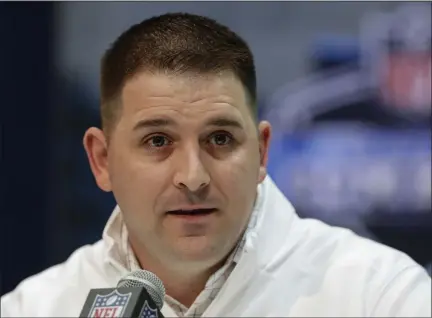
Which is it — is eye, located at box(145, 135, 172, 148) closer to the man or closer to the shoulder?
the man

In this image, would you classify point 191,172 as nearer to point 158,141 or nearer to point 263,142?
point 158,141

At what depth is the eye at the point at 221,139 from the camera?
932 mm

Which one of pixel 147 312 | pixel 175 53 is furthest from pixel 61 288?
pixel 147 312

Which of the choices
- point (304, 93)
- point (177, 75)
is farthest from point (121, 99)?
point (304, 93)

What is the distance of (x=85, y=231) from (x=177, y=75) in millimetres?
747

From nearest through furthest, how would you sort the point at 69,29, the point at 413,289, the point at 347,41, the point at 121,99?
the point at 121,99, the point at 413,289, the point at 69,29, the point at 347,41

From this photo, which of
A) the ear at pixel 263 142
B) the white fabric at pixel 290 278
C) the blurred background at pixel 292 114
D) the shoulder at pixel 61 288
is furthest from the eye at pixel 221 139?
the blurred background at pixel 292 114

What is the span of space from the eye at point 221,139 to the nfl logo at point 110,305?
Result: 294mm

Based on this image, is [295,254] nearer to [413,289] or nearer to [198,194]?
[413,289]

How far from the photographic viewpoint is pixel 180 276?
1087 mm

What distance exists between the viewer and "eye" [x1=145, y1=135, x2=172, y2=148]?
922 mm

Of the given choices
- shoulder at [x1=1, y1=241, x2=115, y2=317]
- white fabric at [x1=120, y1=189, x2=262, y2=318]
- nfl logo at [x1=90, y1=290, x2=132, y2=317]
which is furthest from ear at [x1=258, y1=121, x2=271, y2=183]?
Result: nfl logo at [x1=90, y1=290, x2=132, y2=317]

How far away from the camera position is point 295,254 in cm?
123

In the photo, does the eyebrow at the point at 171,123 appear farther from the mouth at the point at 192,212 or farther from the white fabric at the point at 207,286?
the white fabric at the point at 207,286
